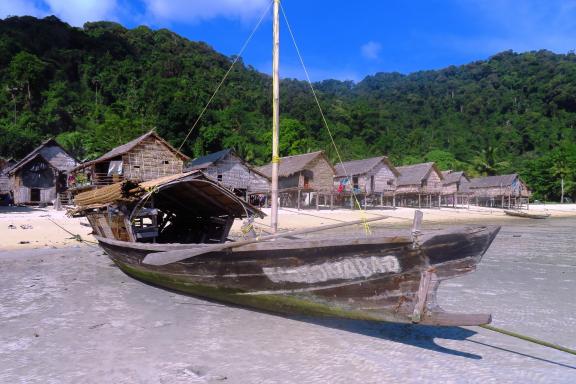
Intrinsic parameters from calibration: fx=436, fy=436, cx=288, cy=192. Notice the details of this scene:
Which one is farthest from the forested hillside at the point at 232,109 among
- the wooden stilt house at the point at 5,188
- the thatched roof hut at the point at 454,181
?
the thatched roof hut at the point at 454,181

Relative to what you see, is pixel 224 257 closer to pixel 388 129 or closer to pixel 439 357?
pixel 439 357

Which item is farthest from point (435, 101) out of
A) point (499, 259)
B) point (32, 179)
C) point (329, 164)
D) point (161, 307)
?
point (161, 307)

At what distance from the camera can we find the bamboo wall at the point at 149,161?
1080 inches

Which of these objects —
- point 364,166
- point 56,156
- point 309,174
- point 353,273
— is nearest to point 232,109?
point 364,166

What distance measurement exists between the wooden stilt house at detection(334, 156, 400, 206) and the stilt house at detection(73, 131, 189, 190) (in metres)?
14.7

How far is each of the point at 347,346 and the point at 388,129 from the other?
227ft

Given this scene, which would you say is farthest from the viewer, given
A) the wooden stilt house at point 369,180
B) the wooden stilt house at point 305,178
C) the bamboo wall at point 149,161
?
the wooden stilt house at point 369,180

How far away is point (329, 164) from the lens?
120 ft

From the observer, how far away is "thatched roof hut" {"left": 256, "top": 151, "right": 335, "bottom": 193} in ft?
113

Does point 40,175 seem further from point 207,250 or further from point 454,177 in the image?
point 454,177

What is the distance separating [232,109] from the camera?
5644 centimetres

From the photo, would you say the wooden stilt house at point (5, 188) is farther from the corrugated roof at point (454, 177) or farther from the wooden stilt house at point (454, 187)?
the corrugated roof at point (454, 177)

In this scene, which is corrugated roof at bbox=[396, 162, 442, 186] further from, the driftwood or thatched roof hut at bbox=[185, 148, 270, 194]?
the driftwood

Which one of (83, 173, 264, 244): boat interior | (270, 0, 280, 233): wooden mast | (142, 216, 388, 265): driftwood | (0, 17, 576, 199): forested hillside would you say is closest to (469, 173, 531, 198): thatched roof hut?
(0, 17, 576, 199): forested hillside
